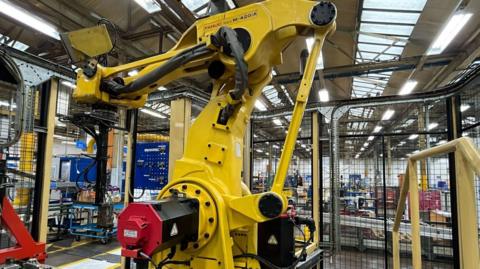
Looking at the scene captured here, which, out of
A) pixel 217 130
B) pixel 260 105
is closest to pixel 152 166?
pixel 217 130

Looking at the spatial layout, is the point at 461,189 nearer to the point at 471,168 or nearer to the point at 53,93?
the point at 471,168

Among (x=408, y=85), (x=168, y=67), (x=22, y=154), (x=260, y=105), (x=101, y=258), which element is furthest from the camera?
(x=260, y=105)

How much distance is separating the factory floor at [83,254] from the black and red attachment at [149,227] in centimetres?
468

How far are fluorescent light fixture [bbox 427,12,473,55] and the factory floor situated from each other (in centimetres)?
670

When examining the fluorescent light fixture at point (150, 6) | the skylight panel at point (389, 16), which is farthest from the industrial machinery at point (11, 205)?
the skylight panel at point (389, 16)

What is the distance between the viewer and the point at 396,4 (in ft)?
15.7

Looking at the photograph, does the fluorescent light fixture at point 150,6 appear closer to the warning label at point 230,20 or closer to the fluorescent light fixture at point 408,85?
the warning label at point 230,20

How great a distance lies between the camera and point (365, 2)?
4.88 meters

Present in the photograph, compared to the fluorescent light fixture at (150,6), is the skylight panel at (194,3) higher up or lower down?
higher up

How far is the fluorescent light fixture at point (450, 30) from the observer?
440cm

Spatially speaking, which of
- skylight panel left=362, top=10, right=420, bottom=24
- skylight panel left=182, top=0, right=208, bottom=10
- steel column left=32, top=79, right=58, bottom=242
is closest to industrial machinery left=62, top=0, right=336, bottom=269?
steel column left=32, top=79, right=58, bottom=242

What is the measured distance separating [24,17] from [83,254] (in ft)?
15.2

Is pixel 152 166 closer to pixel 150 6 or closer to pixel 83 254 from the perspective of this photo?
pixel 150 6

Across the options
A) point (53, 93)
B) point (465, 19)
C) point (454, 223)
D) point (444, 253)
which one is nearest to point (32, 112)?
point (53, 93)
